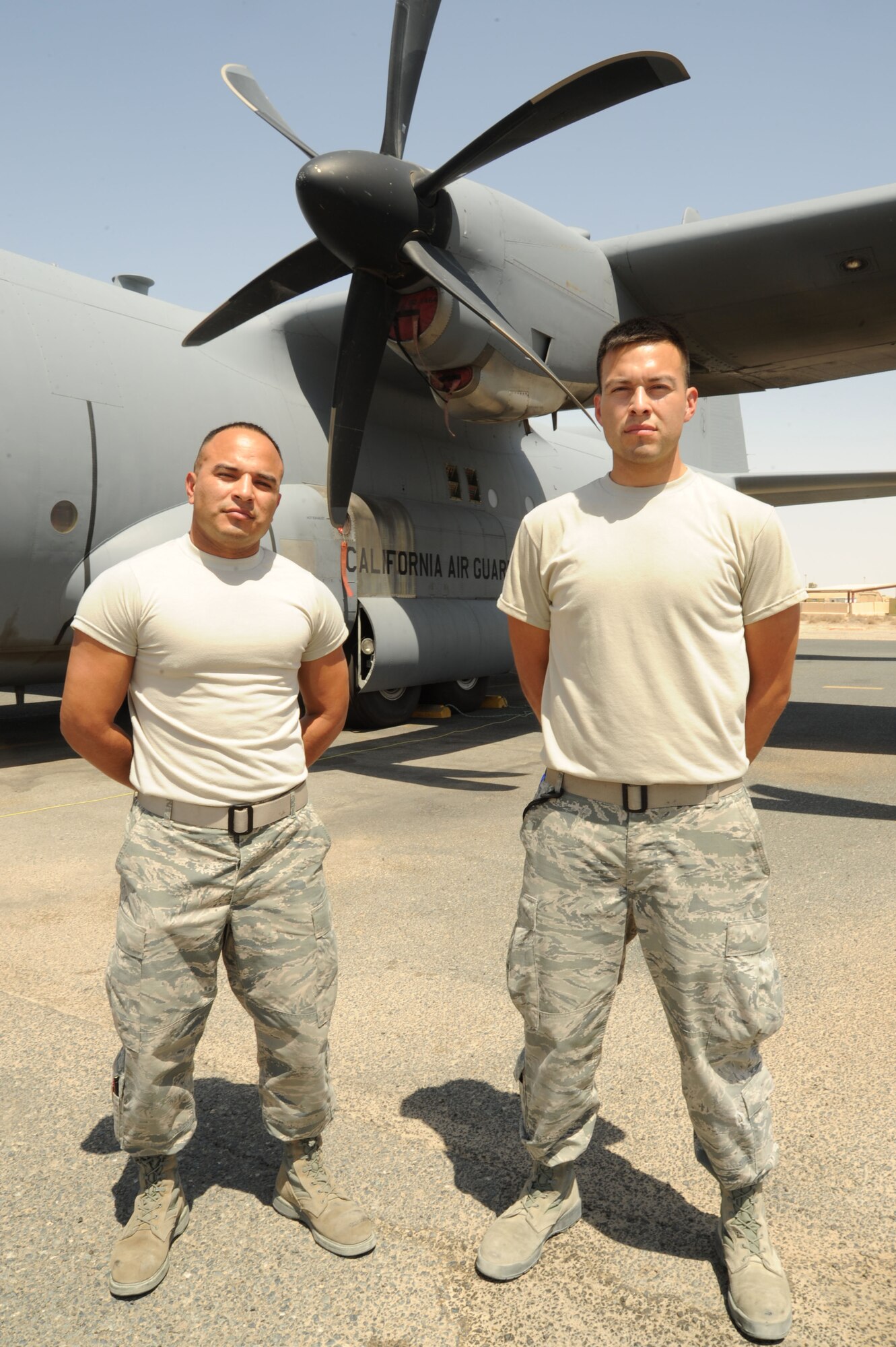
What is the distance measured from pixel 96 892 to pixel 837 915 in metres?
3.79

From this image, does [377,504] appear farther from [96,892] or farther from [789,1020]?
[789,1020]

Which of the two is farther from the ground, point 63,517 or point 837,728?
point 63,517

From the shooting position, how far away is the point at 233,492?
242cm

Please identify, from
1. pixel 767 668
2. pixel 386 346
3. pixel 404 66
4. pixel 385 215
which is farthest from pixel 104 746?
pixel 404 66

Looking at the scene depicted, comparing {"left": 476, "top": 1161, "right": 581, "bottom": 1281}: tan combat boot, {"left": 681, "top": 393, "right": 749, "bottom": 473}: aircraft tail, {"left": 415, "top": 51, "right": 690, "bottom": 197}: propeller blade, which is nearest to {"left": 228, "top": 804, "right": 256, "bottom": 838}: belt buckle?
{"left": 476, "top": 1161, "right": 581, "bottom": 1281}: tan combat boot

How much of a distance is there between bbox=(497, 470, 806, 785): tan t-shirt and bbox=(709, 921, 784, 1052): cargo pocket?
1.25 feet

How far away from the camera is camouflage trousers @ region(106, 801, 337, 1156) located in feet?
7.60

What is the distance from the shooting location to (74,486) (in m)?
7.86

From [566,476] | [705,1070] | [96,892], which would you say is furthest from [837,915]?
[566,476]

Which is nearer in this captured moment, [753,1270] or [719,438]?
[753,1270]

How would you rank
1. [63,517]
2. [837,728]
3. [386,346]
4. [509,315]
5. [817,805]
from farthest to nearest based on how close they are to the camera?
[837,728]
[386,346]
[509,315]
[63,517]
[817,805]

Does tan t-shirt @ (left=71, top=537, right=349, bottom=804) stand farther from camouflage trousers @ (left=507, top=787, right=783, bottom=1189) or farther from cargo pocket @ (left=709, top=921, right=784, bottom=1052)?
cargo pocket @ (left=709, top=921, right=784, bottom=1052)

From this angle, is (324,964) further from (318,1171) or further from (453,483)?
(453,483)

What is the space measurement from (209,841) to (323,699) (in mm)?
605
